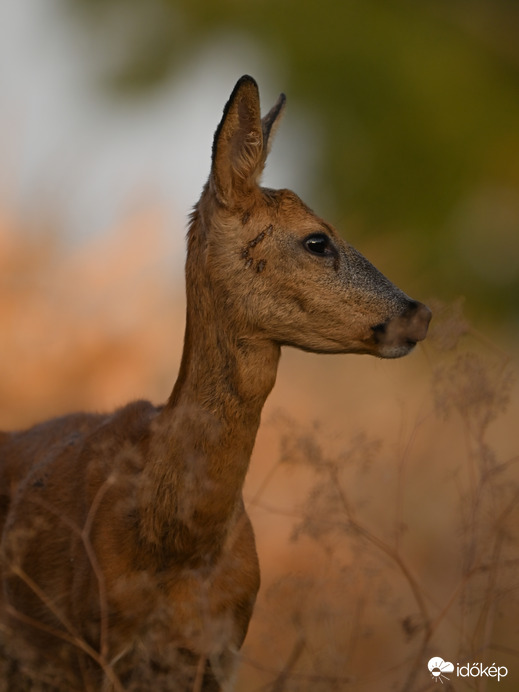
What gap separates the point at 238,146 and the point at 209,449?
4.66 feet

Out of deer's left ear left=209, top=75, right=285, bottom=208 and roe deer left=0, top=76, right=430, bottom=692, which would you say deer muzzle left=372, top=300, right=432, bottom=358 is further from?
deer's left ear left=209, top=75, right=285, bottom=208

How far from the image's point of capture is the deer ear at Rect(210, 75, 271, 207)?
17.3 feet

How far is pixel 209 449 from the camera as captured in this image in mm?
5172

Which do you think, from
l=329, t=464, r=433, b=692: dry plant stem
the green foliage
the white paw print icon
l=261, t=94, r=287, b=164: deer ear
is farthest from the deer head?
the green foliage

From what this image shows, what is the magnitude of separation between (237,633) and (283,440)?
119cm

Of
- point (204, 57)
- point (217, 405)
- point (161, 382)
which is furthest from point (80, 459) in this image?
point (204, 57)

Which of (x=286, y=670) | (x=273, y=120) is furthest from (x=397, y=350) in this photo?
(x=286, y=670)

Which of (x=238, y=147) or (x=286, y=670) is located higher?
(x=238, y=147)

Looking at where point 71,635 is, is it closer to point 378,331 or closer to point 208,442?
point 208,442

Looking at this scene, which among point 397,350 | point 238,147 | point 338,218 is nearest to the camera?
point 397,350

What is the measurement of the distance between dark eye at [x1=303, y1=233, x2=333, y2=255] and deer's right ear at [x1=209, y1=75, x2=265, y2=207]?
1.24 ft

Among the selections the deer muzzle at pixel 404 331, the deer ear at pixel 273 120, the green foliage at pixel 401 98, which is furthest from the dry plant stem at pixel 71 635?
the green foliage at pixel 401 98

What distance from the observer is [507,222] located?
531 inches

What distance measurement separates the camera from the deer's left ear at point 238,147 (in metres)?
5.29
